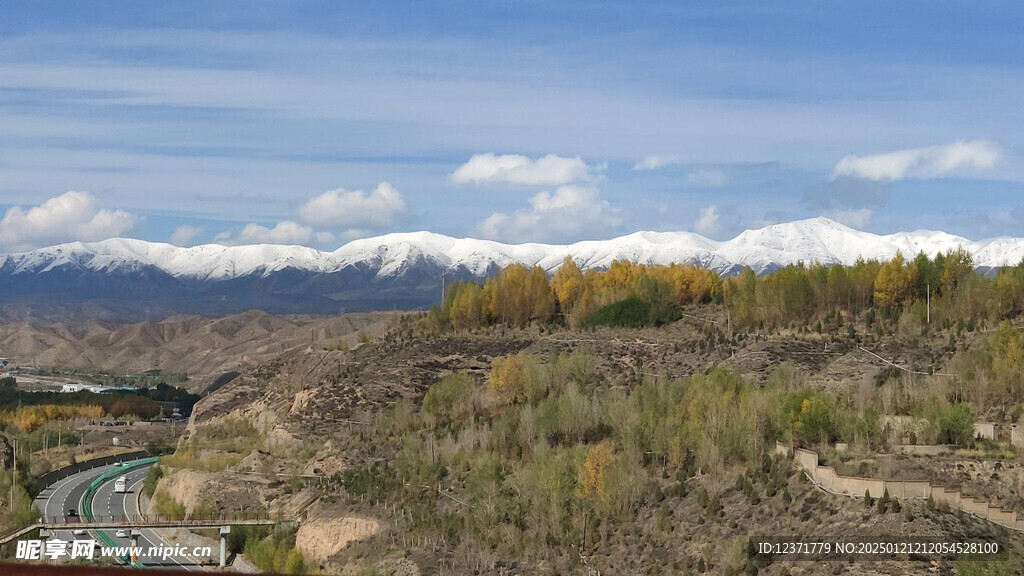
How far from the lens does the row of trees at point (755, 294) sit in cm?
7512

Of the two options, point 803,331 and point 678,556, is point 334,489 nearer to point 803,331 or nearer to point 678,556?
point 678,556

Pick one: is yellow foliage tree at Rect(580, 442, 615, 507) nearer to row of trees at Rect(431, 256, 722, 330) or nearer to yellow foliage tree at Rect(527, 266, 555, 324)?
row of trees at Rect(431, 256, 722, 330)

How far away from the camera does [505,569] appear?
45438 mm

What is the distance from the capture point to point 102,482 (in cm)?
8019

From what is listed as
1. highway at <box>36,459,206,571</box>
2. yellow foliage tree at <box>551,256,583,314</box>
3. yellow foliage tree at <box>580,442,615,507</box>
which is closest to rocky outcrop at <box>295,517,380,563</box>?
highway at <box>36,459,206,571</box>

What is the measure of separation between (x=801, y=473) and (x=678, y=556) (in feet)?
18.6

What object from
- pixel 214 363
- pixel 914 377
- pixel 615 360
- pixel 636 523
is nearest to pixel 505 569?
pixel 636 523

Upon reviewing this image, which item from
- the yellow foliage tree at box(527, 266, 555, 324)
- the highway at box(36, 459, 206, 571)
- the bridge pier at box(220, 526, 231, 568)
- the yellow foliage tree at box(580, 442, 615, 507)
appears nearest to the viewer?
the yellow foliage tree at box(580, 442, 615, 507)

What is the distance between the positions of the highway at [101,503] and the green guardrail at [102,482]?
253mm

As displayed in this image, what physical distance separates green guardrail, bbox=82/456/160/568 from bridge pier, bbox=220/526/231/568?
3.50 m

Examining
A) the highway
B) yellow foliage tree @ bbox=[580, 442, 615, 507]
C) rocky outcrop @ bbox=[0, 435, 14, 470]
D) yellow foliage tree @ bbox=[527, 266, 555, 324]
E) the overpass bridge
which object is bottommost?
the highway

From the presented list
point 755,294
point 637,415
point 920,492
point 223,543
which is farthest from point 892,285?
point 223,543

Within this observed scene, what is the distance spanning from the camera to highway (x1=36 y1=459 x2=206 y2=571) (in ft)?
189

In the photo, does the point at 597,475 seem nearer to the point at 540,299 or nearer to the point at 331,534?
the point at 331,534
